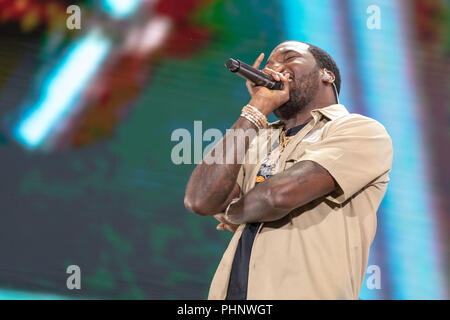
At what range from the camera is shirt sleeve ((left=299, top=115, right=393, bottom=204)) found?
1552 mm

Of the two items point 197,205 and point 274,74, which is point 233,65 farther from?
point 197,205

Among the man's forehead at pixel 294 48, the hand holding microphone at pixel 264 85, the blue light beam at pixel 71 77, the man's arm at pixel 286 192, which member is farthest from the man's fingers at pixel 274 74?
the blue light beam at pixel 71 77

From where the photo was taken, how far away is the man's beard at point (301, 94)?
190cm

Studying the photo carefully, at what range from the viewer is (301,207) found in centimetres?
162

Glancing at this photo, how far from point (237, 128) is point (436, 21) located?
5.59 feet

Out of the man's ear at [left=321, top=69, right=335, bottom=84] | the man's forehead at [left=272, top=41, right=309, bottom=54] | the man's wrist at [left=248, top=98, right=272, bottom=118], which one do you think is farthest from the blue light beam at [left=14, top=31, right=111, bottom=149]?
the man's wrist at [left=248, top=98, right=272, bottom=118]

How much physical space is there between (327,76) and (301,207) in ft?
2.05

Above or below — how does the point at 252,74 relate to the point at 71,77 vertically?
below

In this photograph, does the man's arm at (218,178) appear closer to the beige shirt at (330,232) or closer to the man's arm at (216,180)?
the man's arm at (216,180)

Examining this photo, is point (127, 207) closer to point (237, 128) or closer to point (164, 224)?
point (164, 224)

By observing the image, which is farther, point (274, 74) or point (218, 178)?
point (274, 74)

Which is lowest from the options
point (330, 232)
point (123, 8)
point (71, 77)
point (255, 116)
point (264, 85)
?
point (330, 232)

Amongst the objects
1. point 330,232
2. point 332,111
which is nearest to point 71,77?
point 332,111

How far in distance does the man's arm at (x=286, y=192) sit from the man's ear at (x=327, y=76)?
54 centimetres
